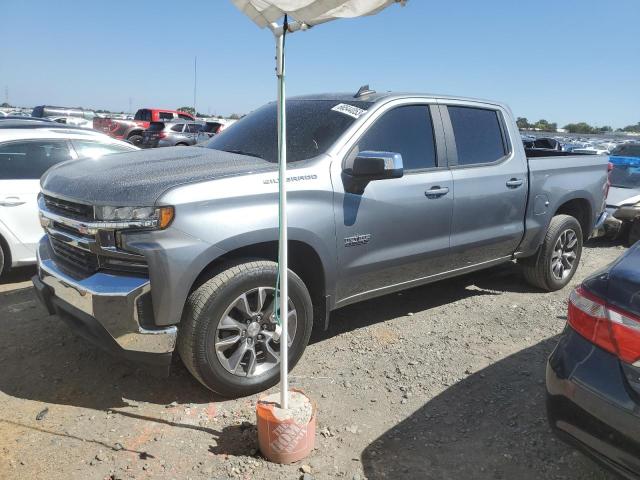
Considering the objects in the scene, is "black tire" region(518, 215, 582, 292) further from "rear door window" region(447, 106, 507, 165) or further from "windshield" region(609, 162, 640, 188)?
"windshield" region(609, 162, 640, 188)

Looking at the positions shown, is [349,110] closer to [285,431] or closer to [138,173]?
[138,173]

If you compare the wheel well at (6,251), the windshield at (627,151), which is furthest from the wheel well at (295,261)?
the windshield at (627,151)

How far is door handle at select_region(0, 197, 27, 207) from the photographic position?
4.94m

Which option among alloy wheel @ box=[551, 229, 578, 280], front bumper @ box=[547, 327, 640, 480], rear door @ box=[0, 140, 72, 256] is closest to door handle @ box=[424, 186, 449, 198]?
front bumper @ box=[547, 327, 640, 480]

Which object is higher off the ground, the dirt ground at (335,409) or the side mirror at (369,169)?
the side mirror at (369,169)

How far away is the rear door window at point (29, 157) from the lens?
16.7 feet

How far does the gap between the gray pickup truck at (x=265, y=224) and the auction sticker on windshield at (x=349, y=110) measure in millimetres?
17

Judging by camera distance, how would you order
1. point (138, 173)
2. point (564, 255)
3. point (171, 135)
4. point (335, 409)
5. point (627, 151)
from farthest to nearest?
point (171, 135) → point (627, 151) → point (564, 255) → point (335, 409) → point (138, 173)

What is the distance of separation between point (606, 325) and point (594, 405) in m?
0.32

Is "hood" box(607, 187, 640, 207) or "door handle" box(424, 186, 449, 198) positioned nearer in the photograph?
"door handle" box(424, 186, 449, 198)

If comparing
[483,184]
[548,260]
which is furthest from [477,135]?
[548,260]

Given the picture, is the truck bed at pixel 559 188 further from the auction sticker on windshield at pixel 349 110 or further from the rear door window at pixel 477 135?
the auction sticker on windshield at pixel 349 110

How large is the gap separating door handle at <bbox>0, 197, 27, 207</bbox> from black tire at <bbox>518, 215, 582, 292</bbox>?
498cm

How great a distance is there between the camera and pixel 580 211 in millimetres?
5652
